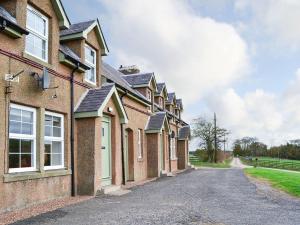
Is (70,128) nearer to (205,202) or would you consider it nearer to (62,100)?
(62,100)

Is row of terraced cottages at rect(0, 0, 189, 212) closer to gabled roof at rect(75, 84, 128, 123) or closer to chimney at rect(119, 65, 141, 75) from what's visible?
gabled roof at rect(75, 84, 128, 123)

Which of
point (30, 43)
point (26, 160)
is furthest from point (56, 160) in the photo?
point (30, 43)

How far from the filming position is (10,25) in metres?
9.42

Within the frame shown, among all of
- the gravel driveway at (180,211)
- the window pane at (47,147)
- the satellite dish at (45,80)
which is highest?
the satellite dish at (45,80)

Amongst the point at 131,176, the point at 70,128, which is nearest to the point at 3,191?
the point at 70,128

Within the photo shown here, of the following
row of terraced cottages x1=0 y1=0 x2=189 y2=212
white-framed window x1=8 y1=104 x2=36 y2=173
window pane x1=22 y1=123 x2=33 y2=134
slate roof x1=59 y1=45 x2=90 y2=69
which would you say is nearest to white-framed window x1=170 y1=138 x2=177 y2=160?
row of terraced cottages x1=0 y1=0 x2=189 y2=212

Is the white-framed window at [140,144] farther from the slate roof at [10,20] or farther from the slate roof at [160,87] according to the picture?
the slate roof at [10,20]

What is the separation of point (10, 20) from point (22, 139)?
3.37 m

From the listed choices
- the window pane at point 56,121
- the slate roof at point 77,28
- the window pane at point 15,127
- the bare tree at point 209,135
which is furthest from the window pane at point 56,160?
the bare tree at point 209,135

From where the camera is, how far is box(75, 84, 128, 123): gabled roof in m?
12.7

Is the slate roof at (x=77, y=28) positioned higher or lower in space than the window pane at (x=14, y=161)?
higher

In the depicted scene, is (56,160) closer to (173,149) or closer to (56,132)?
(56,132)

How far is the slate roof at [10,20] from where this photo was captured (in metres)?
9.25

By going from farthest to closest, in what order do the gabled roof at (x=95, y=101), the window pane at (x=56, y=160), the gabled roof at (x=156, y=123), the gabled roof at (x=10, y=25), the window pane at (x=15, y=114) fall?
the gabled roof at (x=156, y=123)
the gabled roof at (x=95, y=101)
the window pane at (x=56, y=160)
the window pane at (x=15, y=114)
the gabled roof at (x=10, y=25)
